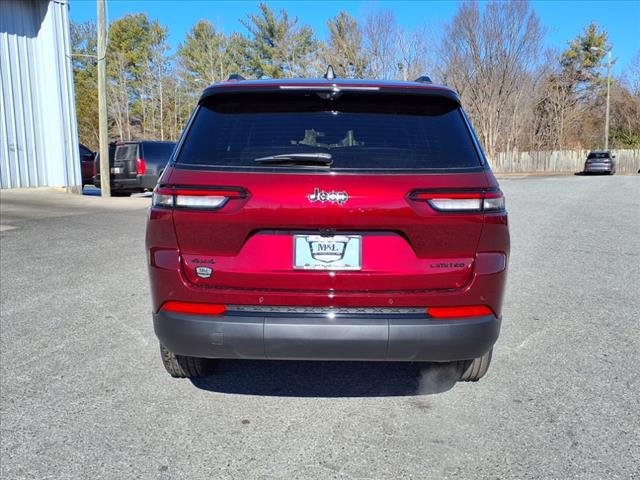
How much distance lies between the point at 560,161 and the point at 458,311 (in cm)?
4538

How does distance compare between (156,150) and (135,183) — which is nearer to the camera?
(156,150)

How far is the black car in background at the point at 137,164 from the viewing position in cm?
1531

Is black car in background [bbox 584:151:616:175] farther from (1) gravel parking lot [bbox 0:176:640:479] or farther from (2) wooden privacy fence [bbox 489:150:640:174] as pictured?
(1) gravel parking lot [bbox 0:176:640:479]

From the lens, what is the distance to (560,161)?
43.0m

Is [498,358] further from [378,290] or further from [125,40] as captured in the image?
[125,40]

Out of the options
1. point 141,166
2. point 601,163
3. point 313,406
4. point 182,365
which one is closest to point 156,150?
point 141,166

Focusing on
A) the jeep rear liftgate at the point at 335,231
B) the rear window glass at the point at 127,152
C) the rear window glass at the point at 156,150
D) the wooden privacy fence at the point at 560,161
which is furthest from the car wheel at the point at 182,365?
the wooden privacy fence at the point at 560,161

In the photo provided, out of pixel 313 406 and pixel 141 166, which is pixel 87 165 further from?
pixel 313 406

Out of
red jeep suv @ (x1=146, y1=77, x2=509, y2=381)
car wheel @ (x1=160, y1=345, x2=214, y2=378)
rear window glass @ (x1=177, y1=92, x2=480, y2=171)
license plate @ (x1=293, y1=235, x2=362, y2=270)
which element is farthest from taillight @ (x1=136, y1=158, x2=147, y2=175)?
license plate @ (x1=293, y1=235, x2=362, y2=270)

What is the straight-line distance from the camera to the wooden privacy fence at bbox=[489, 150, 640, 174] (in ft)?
136

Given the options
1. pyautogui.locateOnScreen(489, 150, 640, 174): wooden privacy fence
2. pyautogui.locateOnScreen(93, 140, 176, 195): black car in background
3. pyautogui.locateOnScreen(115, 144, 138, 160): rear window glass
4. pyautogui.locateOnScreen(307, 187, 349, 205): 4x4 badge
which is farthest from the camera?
pyautogui.locateOnScreen(489, 150, 640, 174): wooden privacy fence

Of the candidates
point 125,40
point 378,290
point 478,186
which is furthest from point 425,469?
point 125,40

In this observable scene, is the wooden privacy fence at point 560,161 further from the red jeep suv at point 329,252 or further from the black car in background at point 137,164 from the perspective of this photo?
the red jeep suv at point 329,252

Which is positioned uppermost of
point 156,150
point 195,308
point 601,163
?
point 156,150
